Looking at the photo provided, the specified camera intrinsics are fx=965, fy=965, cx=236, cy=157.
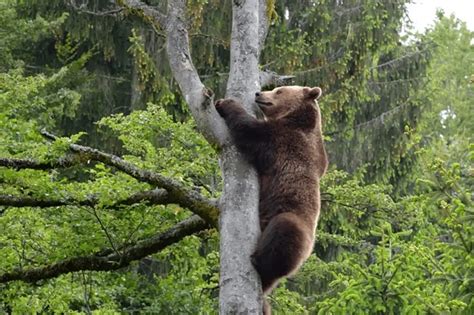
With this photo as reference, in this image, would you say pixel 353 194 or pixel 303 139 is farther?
pixel 353 194

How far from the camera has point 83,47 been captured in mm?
20031

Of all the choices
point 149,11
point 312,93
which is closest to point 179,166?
point 312,93

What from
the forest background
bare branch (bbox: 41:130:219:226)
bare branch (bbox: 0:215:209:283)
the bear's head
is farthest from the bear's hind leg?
the bear's head

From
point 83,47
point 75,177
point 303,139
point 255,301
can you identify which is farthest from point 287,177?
point 83,47

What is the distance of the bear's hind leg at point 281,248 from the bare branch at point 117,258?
592 millimetres

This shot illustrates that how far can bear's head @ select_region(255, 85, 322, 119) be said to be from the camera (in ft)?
25.6

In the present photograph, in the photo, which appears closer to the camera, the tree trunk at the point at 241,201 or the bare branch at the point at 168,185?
the tree trunk at the point at 241,201

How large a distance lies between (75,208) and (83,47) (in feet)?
41.2

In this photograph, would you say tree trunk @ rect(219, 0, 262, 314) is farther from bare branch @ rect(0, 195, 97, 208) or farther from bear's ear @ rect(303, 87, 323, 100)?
bear's ear @ rect(303, 87, 323, 100)

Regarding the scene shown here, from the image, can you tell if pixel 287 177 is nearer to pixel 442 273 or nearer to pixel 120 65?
pixel 442 273

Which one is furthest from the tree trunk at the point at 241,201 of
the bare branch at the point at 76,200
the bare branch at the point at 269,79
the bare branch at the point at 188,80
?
the bare branch at the point at 76,200

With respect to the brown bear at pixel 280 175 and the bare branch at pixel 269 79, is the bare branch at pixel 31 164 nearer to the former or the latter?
→ the brown bear at pixel 280 175

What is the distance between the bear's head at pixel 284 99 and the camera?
781cm

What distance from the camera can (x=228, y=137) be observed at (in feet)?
22.4
